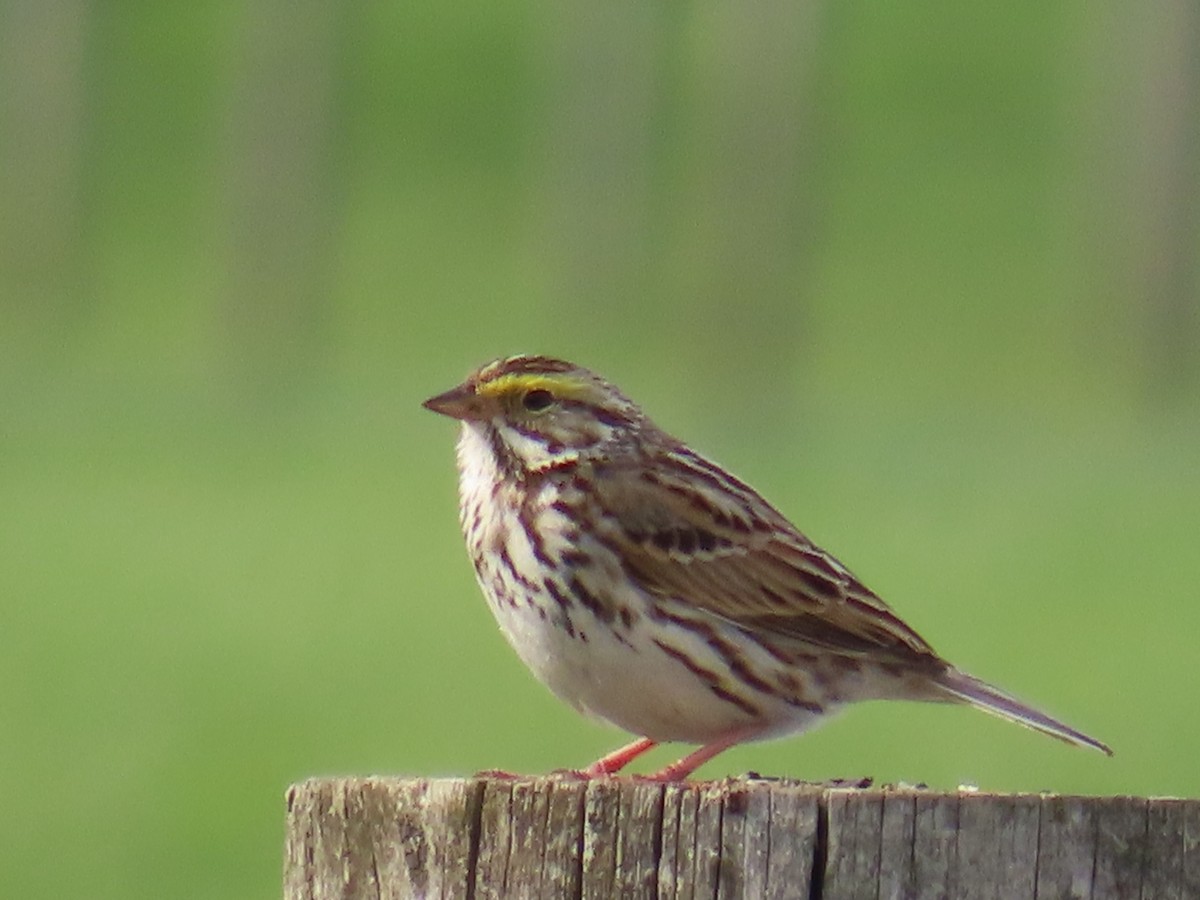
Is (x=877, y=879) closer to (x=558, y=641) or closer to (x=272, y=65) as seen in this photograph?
(x=558, y=641)

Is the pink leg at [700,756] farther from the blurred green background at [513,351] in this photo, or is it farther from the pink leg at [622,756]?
the blurred green background at [513,351]

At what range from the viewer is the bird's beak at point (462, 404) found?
28.3 feet

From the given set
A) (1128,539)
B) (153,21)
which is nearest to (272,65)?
(1128,539)

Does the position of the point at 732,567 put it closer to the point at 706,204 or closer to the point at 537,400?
the point at 537,400

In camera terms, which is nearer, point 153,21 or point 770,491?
point 770,491

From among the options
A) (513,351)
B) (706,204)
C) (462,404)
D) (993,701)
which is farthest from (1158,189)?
(462,404)

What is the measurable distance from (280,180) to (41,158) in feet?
14.6

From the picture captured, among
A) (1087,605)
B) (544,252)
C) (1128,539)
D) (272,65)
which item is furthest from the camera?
(544,252)

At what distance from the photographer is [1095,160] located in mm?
36906

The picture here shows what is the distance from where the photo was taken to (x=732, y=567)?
340 inches

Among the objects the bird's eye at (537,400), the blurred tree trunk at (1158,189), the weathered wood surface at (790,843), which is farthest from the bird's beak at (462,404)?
the blurred tree trunk at (1158,189)

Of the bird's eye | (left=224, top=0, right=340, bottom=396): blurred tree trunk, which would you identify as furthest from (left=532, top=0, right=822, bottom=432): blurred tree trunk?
the bird's eye

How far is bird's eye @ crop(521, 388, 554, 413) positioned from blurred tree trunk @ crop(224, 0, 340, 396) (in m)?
25.3

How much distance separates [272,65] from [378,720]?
18.0m
